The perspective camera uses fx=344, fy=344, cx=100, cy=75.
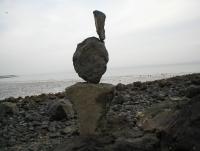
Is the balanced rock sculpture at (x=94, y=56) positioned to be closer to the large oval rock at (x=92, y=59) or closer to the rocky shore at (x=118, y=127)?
the large oval rock at (x=92, y=59)

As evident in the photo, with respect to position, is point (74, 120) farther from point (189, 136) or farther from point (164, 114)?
point (189, 136)

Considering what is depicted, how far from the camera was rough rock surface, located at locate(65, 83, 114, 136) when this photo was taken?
316 inches

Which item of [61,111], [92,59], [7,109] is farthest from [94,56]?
[7,109]

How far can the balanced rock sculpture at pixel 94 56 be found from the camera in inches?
318

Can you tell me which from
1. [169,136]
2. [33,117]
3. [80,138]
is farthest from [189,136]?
[33,117]

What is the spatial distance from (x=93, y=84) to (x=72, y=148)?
2214 millimetres

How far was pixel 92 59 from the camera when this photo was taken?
8.11 metres

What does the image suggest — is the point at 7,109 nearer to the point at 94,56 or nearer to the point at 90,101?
the point at 90,101

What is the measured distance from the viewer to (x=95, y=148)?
599cm

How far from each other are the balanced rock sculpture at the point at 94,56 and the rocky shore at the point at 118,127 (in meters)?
0.73

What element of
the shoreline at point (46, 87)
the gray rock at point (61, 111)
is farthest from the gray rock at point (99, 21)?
the shoreline at point (46, 87)

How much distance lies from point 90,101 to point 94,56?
1.06 meters

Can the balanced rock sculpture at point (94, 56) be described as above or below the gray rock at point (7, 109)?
above

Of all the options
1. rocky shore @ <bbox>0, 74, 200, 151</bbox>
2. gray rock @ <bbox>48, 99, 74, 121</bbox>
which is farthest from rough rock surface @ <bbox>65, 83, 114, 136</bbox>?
gray rock @ <bbox>48, 99, 74, 121</bbox>
